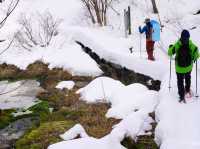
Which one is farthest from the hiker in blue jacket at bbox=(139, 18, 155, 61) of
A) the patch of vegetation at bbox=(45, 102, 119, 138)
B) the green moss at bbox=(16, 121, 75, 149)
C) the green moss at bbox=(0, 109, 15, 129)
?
the green moss at bbox=(0, 109, 15, 129)

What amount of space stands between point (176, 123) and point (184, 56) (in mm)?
1707

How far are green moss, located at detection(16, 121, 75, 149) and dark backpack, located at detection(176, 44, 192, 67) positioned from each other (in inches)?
139

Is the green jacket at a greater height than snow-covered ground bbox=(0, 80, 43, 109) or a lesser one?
greater

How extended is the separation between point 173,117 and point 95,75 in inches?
342

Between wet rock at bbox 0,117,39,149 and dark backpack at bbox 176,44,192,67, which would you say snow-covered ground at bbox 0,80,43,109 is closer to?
wet rock at bbox 0,117,39,149

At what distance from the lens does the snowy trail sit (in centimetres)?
765

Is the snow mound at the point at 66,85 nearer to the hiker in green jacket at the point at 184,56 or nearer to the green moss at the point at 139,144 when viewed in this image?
the hiker in green jacket at the point at 184,56

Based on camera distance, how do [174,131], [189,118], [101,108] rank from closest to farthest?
[174,131]
[189,118]
[101,108]

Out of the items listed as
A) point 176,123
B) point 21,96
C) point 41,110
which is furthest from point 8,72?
point 176,123

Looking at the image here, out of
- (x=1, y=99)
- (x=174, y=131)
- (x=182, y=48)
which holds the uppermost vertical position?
(x=182, y=48)

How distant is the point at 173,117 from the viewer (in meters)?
8.98

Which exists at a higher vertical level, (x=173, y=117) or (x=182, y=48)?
(x=182, y=48)

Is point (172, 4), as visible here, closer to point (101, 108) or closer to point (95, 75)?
point (95, 75)

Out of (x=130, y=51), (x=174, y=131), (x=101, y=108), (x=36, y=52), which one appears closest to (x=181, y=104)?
(x=174, y=131)
